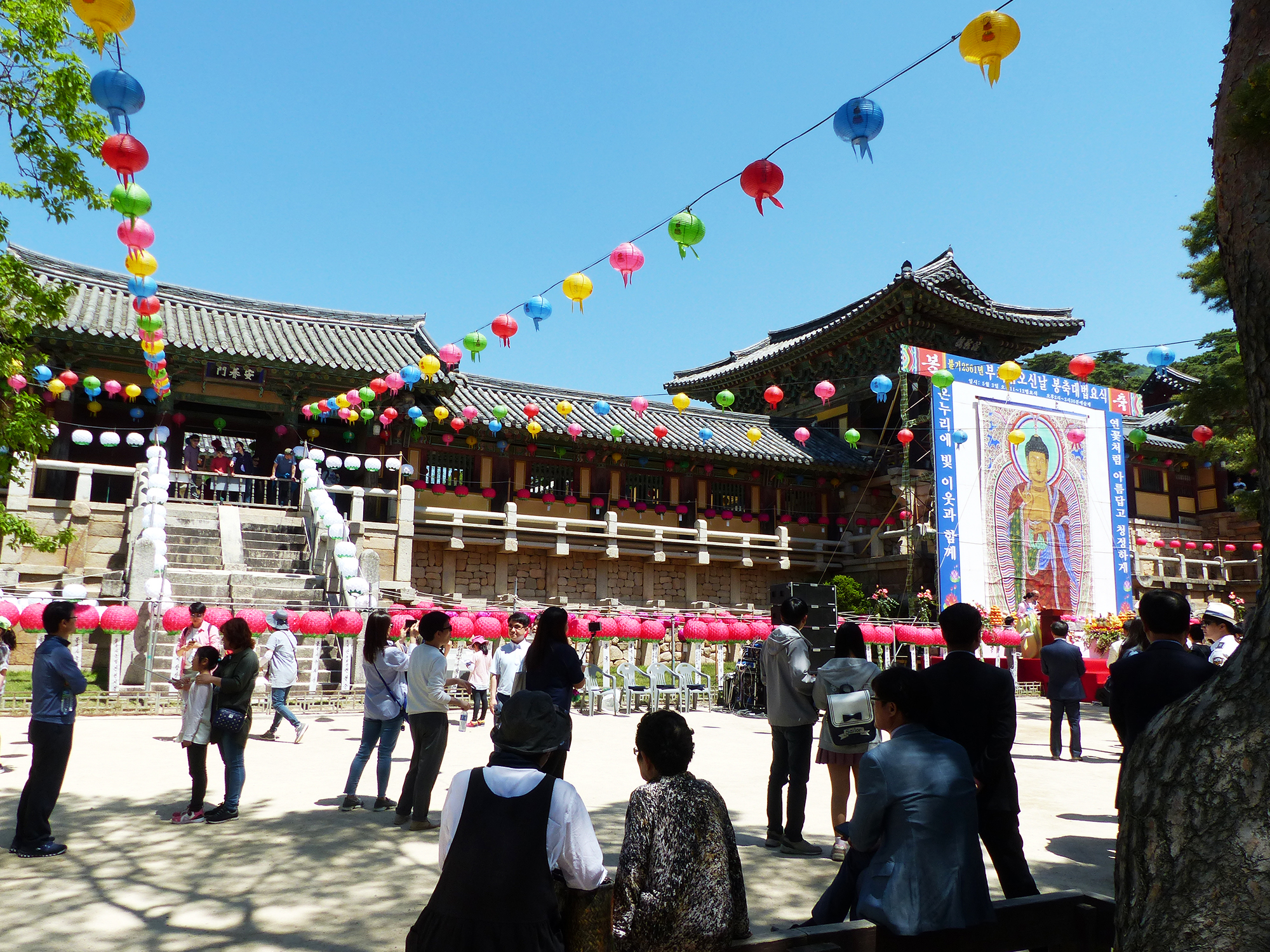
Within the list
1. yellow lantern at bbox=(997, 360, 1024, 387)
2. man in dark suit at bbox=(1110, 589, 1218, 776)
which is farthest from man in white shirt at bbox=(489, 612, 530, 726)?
yellow lantern at bbox=(997, 360, 1024, 387)

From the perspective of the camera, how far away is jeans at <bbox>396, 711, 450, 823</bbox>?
5738 mm

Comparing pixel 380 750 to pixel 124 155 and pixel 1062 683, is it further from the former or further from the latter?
pixel 1062 683

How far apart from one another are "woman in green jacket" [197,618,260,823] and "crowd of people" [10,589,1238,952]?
1cm

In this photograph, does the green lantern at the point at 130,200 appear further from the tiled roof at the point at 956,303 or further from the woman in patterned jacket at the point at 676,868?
the tiled roof at the point at 956,303

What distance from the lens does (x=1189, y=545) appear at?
2614 cm

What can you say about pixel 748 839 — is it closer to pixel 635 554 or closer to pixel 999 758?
pixel 999 758

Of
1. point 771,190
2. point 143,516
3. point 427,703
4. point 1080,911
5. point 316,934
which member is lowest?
point 316,934

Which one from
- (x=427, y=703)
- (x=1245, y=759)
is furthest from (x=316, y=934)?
(x=1245, y=759)

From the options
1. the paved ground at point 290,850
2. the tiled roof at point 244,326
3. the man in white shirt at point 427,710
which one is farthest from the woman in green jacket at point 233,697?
the tiled roof at point 244,326

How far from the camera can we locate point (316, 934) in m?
3.98

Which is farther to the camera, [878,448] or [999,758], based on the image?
[878,448]

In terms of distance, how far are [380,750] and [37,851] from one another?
211 centimetres

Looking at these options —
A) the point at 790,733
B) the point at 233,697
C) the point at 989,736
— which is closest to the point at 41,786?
the point at 233,697

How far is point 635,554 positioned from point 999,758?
18227 millimetres
